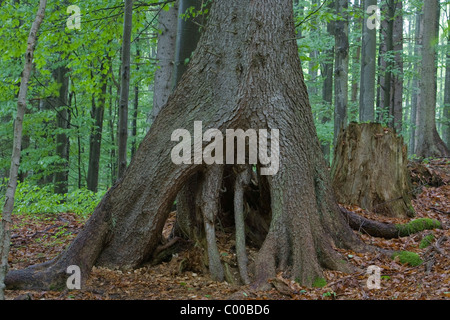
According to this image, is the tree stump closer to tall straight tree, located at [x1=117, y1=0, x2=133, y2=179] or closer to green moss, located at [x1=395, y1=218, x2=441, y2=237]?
→ green moss, located at [x1=395, y1=218, x2=441, y2=237]

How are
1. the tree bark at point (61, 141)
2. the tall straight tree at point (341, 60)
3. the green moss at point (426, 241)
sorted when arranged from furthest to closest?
the tree bark at point (61, 141), the tall straight tree at point (341, 60), the green moss at point (426, 241)

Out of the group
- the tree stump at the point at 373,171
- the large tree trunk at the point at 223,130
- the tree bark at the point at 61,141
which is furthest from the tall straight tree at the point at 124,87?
the tree bark at the point at 61,141

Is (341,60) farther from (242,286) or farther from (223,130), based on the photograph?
(242,286)

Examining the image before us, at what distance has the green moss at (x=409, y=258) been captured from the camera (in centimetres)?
541

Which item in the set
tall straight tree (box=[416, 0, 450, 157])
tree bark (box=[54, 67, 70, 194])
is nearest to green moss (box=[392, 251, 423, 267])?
tall straight tree (box=[416, 0, 450, 157])

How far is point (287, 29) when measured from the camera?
5.89m

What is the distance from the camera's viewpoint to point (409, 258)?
18.0 ft

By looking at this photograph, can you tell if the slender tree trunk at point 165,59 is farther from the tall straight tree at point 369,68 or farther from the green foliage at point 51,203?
the tall straight tree at point 369,68

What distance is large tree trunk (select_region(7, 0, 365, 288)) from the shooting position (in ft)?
17.9

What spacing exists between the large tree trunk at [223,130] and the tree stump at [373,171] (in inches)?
92.6

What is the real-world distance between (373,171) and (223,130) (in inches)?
156

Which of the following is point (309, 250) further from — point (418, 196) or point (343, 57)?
point (343, 57)
